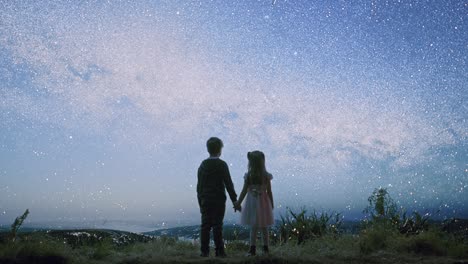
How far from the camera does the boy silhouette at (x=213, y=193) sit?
23.2 ft

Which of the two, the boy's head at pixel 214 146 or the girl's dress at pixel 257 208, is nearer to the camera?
the girl's dress at pixel 257 208

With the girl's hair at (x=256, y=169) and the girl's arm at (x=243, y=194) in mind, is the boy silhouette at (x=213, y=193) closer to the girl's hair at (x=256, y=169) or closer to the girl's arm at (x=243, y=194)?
the girl's arm at (x=243, y=194)

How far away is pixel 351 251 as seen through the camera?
7.70 m

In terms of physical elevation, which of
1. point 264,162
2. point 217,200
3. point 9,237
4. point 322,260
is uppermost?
point 264,162

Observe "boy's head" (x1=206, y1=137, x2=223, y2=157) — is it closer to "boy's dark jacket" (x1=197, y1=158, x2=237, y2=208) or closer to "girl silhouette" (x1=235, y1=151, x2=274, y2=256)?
"boy's dark jacket" (x1=197, y1=158, x2=237, y2=208)

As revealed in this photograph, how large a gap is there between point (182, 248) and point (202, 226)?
152cm

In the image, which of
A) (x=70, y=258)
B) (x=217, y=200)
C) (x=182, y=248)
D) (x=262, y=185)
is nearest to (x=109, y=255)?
(x=70, y=258)

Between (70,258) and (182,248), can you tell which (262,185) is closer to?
(182,248)

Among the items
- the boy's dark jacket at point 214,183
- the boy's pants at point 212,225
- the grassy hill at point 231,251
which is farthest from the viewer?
the boy's dark jacket at point 214,183

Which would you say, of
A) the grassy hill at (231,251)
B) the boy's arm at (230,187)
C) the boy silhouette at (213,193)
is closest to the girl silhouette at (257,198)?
the boy's arm at (230,187)

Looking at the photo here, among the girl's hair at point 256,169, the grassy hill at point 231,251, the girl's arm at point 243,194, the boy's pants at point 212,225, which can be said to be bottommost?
the grassy hill at point 231,251

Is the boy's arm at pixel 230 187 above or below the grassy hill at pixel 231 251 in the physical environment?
above

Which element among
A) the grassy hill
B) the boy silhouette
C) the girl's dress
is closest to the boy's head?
the boy silhouette

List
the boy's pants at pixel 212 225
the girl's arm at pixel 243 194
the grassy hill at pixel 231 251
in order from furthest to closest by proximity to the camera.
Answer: the girl's arm at pixel 243 194 → the boy's pants at pixel 212 225 → the grassy hill at pixel 231 251
